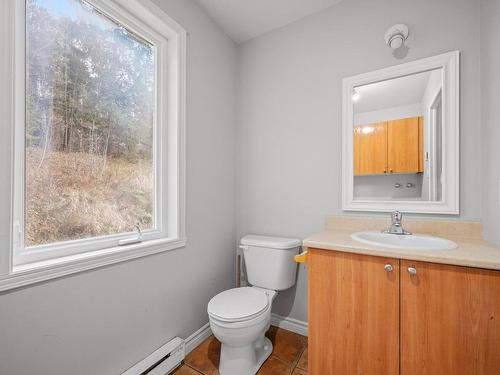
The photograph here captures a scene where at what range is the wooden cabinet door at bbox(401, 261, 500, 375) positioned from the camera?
86cm

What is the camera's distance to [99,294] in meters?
1.08

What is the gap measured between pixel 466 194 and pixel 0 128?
2171 millimetres

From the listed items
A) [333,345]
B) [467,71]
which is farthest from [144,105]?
[467,71]

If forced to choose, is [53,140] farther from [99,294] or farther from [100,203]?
[99,294]

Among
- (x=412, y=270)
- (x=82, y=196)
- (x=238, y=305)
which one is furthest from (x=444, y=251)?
(x=82, y=196)

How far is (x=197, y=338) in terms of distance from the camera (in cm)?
160

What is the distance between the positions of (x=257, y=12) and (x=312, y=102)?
0.79m

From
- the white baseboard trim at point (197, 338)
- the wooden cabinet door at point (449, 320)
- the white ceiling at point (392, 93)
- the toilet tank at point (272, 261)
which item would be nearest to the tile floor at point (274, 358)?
the white baseboard trim at point (197, 338)

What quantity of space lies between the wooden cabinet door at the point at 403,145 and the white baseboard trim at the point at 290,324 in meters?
1.30

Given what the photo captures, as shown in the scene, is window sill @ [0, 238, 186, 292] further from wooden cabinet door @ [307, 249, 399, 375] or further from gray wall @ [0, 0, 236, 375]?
wooden cabinet door @ [307, 249, 399, 375]

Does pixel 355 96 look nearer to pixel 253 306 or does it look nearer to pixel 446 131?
pixel 446 131

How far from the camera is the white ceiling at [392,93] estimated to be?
1.39 metres

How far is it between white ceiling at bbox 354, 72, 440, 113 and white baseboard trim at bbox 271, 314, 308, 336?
1.61 metres

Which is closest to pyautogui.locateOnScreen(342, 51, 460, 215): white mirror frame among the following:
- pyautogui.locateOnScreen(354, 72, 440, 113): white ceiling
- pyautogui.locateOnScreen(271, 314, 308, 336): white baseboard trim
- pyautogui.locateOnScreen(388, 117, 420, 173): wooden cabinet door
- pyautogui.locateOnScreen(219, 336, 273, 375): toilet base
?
pyautogui.locateOnScreen(354, 72, 440, 113): white ceiling
